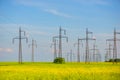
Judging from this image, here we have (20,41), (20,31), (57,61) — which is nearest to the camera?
(20,41)

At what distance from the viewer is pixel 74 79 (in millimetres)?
27484

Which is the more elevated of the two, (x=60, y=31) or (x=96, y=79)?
(x=60, y=31)

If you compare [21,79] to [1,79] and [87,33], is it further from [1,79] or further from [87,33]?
[87,33]

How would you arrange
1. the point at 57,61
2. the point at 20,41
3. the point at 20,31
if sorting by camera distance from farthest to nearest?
the point at 57,61 < the point at 20,31 < the point at 20,41

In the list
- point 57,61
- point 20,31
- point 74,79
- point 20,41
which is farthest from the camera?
point 57,61

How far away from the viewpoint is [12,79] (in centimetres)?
2777

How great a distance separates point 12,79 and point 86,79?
19.0 ft

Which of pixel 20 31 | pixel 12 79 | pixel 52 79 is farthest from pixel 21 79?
pixel 20 31

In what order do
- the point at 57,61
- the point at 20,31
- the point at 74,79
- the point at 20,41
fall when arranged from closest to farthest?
the point at 74,79 < the point at 20,41 < the point at 20,31 < the point at 57,61

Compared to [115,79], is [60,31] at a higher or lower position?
higher

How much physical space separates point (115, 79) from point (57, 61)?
84.0 metres

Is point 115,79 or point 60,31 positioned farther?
point 60,31

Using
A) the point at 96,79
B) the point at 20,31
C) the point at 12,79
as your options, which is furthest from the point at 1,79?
the point at 20,31

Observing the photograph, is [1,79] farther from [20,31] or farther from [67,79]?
[20,31]
